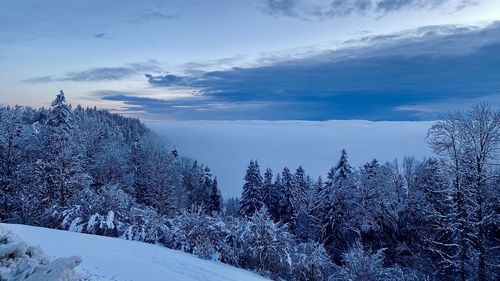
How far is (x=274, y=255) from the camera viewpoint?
2139 centimetres

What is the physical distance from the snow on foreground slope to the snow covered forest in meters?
4.11

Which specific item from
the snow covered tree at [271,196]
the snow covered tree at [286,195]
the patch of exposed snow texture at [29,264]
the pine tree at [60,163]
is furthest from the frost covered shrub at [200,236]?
the snow covered tree at [271,196]

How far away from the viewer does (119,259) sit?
581 inches

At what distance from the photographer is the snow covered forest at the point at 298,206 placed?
2075 cm

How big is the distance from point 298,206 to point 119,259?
41.0 metres

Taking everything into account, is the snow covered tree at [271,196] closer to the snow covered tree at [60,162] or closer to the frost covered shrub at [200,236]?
the snow covered tree at [60,162]

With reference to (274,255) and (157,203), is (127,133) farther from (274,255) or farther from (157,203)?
(274,255)

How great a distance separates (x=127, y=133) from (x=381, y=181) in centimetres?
12353

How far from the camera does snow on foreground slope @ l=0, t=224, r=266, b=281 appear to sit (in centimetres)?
1320

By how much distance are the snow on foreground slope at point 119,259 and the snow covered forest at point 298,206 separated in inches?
162

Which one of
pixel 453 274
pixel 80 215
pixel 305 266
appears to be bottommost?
pixel 453 274

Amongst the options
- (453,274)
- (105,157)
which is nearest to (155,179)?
(105,157)

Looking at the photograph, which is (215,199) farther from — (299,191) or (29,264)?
(29,264)

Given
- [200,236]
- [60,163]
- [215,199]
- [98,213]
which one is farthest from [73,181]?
[215,199]
